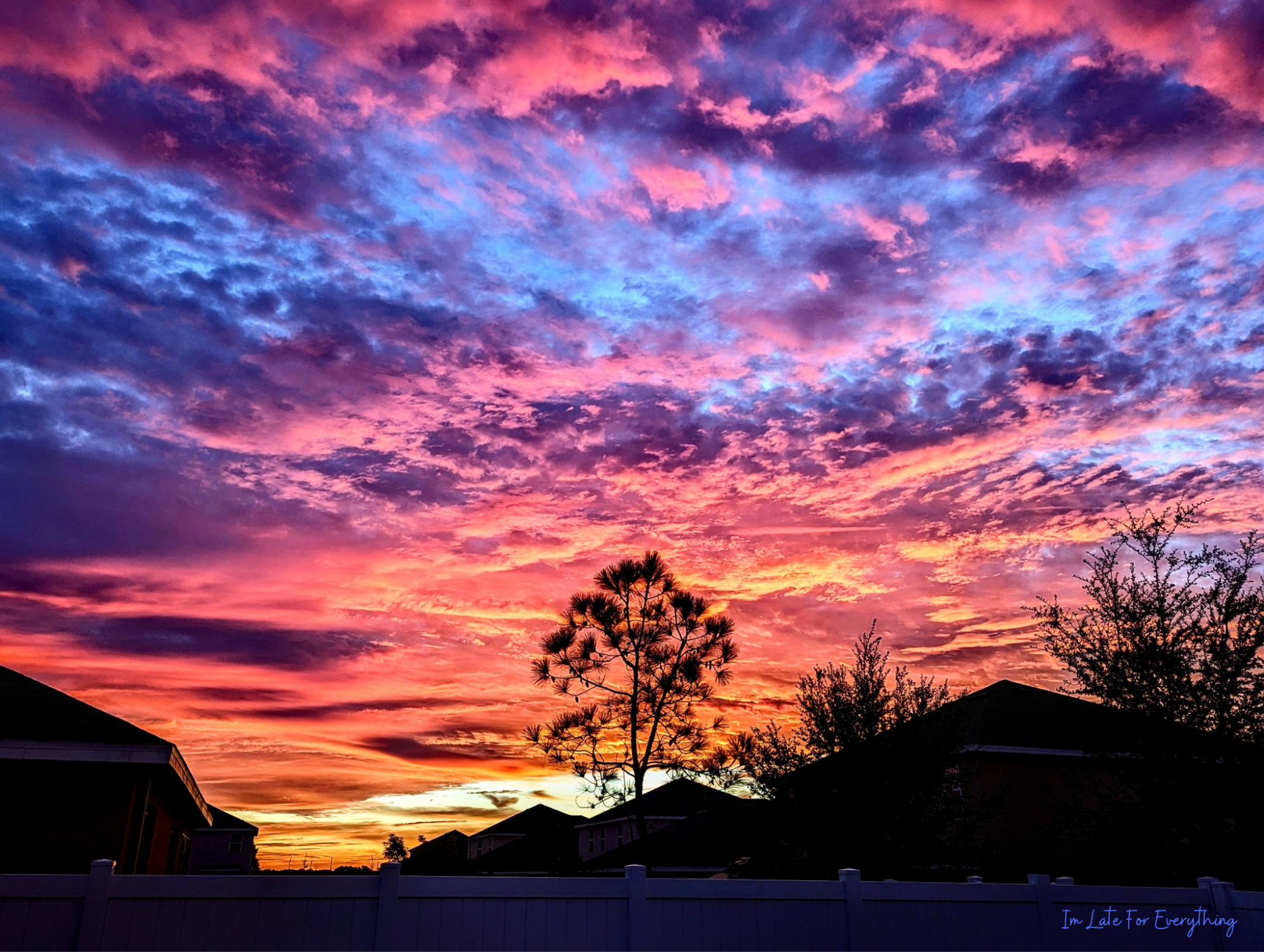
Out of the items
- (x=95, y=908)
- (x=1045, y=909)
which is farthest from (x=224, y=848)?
(x=1045, y=909)

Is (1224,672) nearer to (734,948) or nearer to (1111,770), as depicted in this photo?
(1111,770)

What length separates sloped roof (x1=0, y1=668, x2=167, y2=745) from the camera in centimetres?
1257

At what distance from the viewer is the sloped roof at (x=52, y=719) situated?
12570 mm

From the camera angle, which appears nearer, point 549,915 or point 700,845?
point 549,915

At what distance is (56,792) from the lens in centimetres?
1291

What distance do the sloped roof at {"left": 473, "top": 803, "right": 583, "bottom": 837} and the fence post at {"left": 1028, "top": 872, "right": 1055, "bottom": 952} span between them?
6511 cm

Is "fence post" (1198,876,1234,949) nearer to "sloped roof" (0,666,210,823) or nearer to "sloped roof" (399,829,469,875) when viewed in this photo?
"sloped roof" (0,666,210,823)

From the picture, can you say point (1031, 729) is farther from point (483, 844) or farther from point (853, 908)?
point (483, 844)

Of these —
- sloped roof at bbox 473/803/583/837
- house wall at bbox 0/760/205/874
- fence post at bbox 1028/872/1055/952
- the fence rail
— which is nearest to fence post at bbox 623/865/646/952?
the fence rail

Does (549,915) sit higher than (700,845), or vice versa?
(700,845)

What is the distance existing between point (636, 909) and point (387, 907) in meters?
2.41

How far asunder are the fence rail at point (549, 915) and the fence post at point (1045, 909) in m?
0.02

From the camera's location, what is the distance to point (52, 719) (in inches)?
509

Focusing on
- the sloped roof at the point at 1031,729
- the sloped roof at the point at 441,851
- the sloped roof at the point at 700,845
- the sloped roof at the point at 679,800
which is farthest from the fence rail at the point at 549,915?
the sloped roof at the point at 441,851
